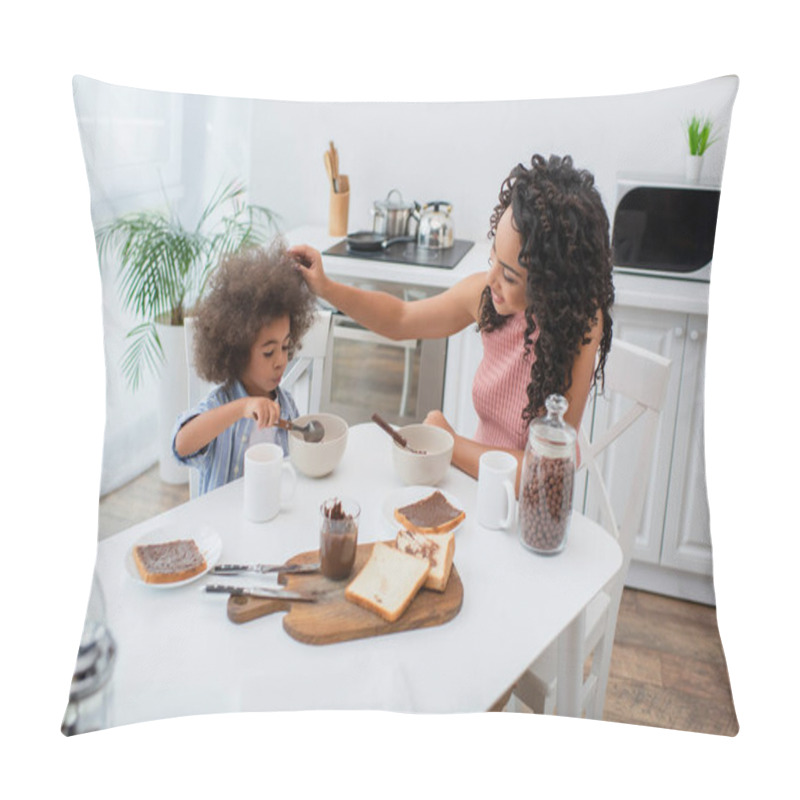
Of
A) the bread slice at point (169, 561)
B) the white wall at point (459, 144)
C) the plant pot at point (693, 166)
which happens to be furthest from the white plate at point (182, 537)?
the plant pot at point (693, 166)

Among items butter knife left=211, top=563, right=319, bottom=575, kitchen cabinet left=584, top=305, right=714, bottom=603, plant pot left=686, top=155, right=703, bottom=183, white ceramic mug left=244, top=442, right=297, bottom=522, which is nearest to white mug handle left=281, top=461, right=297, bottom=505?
white ceramic mug left=244, top=442, right=297, bottom=522

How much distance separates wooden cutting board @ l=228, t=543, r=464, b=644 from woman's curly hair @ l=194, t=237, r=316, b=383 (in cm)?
32

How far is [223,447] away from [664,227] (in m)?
0.70

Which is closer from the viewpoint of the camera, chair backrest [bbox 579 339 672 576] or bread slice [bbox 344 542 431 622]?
bread slice [bbox 344 542 431 622]

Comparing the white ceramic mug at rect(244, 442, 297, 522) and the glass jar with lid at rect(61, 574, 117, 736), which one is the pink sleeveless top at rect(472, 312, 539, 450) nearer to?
the white ceramic mug at rect(244, 442, 297, 522)

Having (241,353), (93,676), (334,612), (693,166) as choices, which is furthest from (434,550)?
(693,166)

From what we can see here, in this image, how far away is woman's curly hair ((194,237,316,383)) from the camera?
4.93ft

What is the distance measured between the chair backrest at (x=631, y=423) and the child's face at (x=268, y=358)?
45cm

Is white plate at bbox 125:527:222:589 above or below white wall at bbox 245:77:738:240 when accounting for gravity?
below

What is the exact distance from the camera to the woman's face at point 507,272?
1.45 m

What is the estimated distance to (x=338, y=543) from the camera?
4.78ft

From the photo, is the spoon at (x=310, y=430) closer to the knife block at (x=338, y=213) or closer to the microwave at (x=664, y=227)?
the knife block at (x=338, y=213)

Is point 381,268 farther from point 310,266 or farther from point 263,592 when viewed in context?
point 263,592

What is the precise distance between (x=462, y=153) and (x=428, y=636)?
26.5 inches
